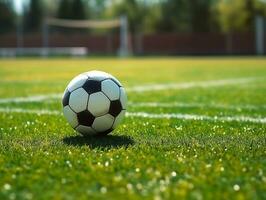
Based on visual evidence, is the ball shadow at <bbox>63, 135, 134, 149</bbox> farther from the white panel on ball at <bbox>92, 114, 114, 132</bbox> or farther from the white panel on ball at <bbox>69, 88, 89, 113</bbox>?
the white panel on ball at <bbox>69, 88, 89, 113</bbox>

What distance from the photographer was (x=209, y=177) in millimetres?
3711

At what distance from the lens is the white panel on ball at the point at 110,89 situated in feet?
18.2

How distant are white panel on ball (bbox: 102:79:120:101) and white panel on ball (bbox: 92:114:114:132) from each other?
22cm

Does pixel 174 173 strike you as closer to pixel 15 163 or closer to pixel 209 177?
pixel 209 177

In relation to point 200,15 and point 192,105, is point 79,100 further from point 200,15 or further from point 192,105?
point 200,15

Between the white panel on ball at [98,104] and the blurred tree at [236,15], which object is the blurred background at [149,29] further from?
the white panel on ball at [98,104]

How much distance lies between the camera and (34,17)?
8931cm

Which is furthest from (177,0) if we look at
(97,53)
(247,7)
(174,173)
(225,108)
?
(174,173)

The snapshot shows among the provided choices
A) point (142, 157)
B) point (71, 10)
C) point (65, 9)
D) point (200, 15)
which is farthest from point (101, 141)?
point (65, 9)

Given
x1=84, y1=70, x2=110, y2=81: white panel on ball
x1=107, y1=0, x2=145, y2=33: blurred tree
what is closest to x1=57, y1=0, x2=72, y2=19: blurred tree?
x1=107, y1=0, x2=145, y2=33: blurred tree

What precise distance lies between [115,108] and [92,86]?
343mm

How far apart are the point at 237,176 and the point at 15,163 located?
181cm

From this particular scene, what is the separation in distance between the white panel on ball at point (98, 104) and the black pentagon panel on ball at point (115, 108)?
48mm

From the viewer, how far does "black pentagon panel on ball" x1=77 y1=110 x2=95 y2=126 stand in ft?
17.9
